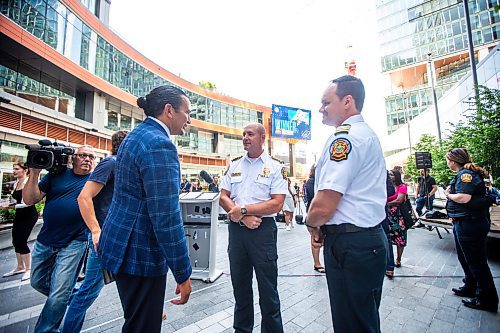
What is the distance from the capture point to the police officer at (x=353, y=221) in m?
1.32

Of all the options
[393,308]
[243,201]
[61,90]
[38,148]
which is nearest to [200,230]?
[243,201]

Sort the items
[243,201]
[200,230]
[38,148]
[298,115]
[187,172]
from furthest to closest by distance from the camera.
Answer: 1. [187,172]
2. [298,115]
3. [200,230]
4. [243,201]
5. [38,148]

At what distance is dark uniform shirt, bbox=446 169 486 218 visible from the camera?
9.09 ft

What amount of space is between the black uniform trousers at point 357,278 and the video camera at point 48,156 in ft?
8.14

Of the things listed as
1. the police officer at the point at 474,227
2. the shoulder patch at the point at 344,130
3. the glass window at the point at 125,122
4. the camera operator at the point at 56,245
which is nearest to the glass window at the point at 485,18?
the police officer at the point at 474,227

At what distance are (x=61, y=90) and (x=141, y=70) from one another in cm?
810

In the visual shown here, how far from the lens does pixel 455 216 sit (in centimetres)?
289

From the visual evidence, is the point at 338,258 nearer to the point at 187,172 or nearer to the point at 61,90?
the point at 61,90

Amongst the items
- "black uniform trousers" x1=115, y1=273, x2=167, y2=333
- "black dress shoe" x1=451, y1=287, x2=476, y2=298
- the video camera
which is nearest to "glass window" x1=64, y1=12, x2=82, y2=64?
the video camera

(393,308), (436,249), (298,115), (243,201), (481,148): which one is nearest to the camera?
(243,201)

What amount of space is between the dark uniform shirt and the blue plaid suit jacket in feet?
10.5

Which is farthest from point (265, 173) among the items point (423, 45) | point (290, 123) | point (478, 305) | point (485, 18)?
point (423, 45)

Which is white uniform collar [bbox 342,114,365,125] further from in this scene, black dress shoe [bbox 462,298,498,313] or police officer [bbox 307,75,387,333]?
black dress shoe [bbox 462,298,498,313]

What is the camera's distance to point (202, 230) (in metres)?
3.96
